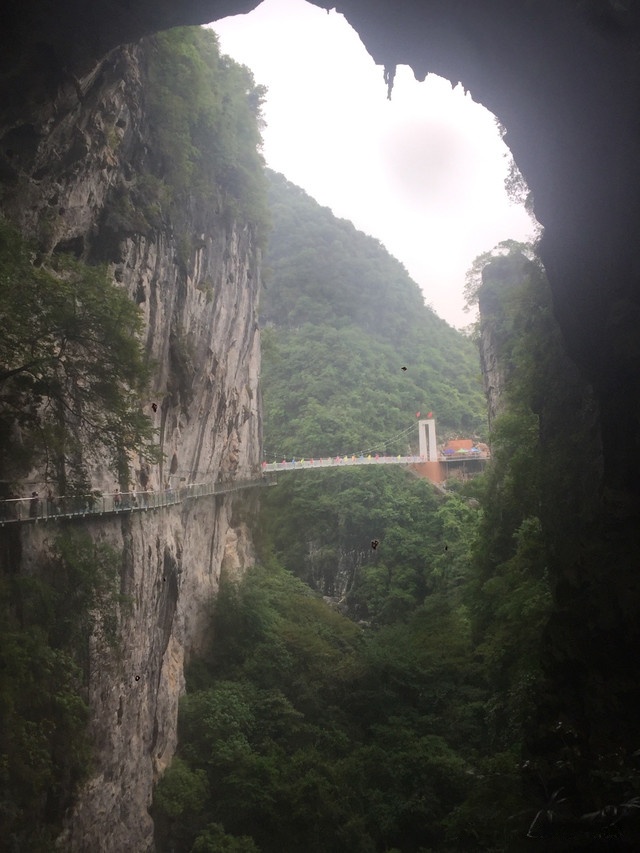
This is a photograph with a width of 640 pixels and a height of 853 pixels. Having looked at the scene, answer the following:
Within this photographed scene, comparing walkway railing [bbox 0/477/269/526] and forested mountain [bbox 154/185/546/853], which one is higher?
walkway railing [bbox 0/477/269/526]

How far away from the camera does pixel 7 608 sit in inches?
318

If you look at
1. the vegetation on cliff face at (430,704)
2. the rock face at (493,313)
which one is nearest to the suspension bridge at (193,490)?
the vegetation on cliff face at (430,704)

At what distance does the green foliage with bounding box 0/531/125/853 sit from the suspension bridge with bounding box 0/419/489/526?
1.45 feet

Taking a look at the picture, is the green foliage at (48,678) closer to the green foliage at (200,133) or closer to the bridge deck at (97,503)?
the bridge deck at (97,503)

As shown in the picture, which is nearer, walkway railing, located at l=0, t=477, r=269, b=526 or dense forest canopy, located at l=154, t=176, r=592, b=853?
walkway railing, located at l=0, t=477, r=269, b=526

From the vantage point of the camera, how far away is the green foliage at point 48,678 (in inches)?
289

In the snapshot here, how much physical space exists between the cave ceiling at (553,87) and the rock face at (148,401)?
932 millimetres

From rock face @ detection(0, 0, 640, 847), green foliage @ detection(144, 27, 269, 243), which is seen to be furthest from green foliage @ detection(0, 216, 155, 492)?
green foliage @ detection(144, 27, 269, 243)

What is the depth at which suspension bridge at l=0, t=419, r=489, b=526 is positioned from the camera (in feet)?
29.4

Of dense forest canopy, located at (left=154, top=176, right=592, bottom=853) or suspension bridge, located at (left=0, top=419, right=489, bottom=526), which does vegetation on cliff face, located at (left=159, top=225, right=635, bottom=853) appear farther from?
suspension bridge, located at (left=0, top=419, right=489, bottom=526)

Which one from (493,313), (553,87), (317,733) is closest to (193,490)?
(317,733)

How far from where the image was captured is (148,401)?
44.3 feet

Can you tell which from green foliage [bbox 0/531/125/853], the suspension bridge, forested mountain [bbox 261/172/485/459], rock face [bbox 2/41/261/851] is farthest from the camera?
forested mountain [bbox 261/172/485/459]

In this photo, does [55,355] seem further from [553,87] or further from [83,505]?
[553,87]
